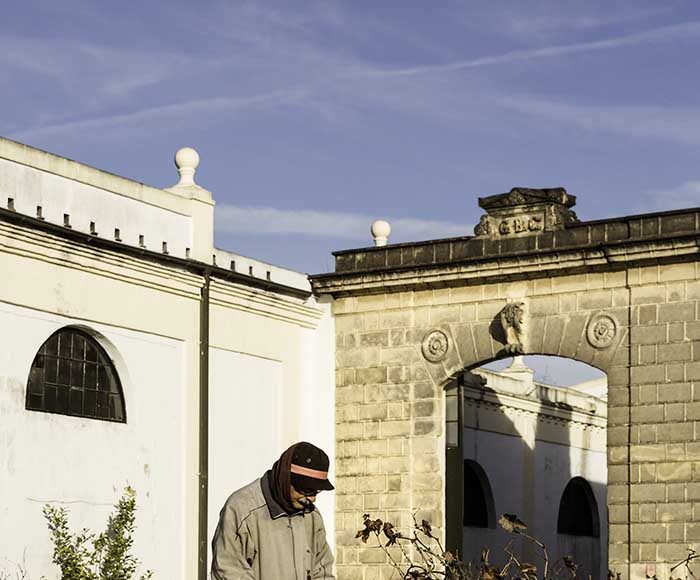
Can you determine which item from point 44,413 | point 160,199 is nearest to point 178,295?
point 160,199

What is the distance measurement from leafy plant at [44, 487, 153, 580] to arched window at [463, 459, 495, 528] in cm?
1018

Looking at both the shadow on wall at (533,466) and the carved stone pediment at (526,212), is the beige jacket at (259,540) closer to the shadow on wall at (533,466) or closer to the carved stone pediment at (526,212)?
the carved stone pediment at (526,212)

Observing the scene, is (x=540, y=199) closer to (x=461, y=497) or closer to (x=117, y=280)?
(x=461, y=497)

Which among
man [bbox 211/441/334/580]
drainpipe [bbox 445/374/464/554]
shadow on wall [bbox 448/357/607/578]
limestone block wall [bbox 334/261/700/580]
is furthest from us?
shadow on wall [bbox 448/357/607/578]

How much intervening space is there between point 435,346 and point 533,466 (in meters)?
8.98

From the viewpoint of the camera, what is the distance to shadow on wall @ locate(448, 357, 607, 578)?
92.6ft

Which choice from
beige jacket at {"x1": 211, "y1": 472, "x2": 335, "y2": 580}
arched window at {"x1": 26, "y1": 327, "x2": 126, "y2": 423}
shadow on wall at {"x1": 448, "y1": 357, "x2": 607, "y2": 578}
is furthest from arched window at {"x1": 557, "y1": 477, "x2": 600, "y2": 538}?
beige jacket at {"x1": 211, "y1": 472, "x2": 335, "y2": 580}

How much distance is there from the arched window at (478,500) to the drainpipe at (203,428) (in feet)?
28.8

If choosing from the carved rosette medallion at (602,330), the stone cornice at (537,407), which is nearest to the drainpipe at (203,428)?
the carved rosette medallion at (602,330)

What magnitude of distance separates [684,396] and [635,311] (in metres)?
1.23

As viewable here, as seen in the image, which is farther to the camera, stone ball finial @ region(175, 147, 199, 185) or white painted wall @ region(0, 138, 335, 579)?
→ stone ball finial @ region(175, 147, 199, 185)

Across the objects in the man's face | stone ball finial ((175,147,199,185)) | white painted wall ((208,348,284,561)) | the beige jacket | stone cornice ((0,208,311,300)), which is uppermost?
stone ball finial ((175,147,199,185))

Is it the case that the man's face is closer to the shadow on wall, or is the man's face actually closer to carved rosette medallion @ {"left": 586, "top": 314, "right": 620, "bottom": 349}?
carved rosette medallion @ {"left": 586, "top": 314, "right": 620, "bottom": 349}

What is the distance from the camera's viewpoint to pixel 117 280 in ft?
63.1
